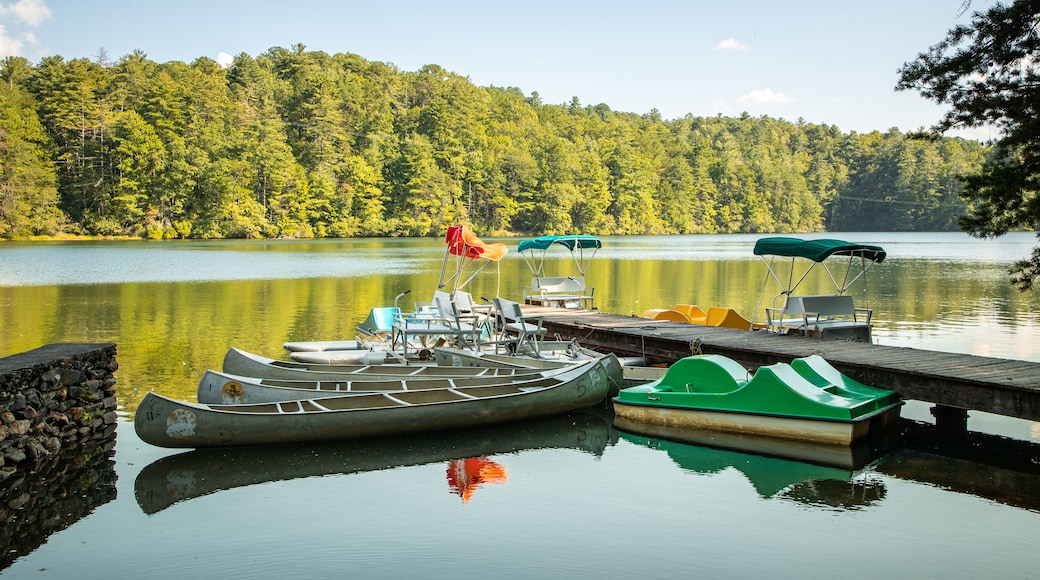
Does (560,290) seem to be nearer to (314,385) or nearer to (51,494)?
(314,385)

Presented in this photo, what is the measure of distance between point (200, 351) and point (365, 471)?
10107mm

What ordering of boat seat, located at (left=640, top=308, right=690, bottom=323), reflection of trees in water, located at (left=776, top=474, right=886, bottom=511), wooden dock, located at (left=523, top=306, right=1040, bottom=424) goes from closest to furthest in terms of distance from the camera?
reflection of trees in water, located at (left=776, top=474, right=886, bottom=511) → wooden dock, located at (left=523, top=306, right=1040, bottom=424) → boat seat, located at (left=640, top=308, right=690, bottom=323)

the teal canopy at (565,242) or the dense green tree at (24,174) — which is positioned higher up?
the dense green tree at (24,174)

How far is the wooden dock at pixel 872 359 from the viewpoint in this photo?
33.7ft

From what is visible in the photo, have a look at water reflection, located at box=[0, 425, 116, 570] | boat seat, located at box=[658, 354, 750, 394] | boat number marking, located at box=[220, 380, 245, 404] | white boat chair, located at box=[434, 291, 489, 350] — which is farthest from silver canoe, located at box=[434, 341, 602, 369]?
water reflection, located at box=[0, 425, 116, 570]

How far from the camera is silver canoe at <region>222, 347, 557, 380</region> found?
522 inches

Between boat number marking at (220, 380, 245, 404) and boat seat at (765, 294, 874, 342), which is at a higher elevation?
boat seat at (765, 294, 874, 342)

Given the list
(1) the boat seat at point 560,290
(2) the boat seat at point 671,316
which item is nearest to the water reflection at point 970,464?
(2) the boat seat at point 671,316

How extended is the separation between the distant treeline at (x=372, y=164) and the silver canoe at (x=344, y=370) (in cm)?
6308

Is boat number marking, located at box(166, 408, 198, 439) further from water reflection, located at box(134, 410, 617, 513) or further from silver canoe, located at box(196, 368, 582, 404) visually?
silver canoe, located at box(196, 368, 582, 404)

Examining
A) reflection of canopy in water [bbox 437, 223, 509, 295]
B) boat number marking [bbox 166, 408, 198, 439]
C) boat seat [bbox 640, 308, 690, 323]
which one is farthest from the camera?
boat seat [bbox 640, 308, 690, 323]

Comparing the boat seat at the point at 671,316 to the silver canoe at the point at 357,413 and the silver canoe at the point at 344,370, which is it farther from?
the silver canoe at the point at 357,413

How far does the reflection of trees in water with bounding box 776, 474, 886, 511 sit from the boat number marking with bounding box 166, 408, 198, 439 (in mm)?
6536

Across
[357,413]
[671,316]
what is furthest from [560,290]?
[357,413]
